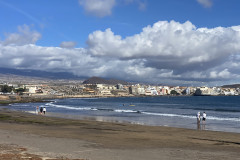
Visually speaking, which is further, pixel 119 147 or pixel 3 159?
pixel 119 147

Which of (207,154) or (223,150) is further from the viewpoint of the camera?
(223,150)

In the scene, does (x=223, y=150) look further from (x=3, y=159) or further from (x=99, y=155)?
(x=3, y=159)

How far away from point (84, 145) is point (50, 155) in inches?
141

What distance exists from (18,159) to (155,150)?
21.0ft

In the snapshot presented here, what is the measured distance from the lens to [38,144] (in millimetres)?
15672

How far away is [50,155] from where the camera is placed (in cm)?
1247

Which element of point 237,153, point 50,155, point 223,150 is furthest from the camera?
point 223,150

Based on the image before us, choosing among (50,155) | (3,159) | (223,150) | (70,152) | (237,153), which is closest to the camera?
(3,159)

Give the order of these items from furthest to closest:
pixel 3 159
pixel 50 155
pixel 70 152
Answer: pixel 70 152 < pixel 50 155 < pixel 3 159

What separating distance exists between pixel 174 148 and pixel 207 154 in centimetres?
209

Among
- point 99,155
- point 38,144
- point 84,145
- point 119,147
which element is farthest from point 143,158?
point 38,144

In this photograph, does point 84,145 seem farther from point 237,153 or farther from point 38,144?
point 237,153

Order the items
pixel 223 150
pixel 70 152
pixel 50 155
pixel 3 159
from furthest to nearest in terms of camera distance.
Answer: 1. pixel 223 150
2. pixel 70 152
3. pixel 50 155
4. pixel 3 159

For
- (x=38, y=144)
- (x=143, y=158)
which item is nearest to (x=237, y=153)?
(x=143, y=158)
